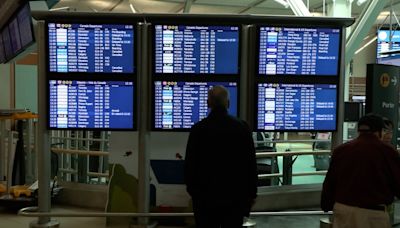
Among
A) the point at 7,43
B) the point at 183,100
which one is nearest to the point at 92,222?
the point at 183,100

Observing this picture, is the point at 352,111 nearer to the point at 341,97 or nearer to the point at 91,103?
the point at 341,97

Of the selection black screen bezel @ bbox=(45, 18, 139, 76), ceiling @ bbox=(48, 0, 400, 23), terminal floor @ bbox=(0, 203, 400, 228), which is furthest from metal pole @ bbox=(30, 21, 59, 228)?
ceiling @ bbox=(48, 0, 400, 23)

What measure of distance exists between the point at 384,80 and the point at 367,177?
2490 millimetres

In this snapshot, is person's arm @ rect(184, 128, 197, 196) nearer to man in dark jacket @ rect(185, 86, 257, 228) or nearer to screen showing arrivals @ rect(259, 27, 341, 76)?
man in dark jacket @ rect(185, 86, 257, 228)

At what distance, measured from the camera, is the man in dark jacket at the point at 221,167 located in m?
3.39

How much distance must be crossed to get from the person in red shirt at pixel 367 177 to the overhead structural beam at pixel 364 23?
5.57 metres

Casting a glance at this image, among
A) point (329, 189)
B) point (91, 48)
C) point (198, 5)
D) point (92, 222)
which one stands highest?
point (198, 5)

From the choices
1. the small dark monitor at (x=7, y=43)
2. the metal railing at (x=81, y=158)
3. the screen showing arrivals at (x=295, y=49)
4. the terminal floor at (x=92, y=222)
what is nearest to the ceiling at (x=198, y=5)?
the small dark monitor at (x=7, y=43)

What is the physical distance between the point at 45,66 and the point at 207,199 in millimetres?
2351

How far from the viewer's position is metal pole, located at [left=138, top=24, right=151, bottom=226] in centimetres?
475

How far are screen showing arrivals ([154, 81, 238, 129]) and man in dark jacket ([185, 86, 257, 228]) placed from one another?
50.1 inches

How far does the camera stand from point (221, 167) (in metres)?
3.40

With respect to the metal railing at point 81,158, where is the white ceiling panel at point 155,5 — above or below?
above

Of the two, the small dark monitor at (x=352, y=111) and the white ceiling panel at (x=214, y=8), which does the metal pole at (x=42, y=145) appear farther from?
the white ceiling panel at (x=214, y=8)
